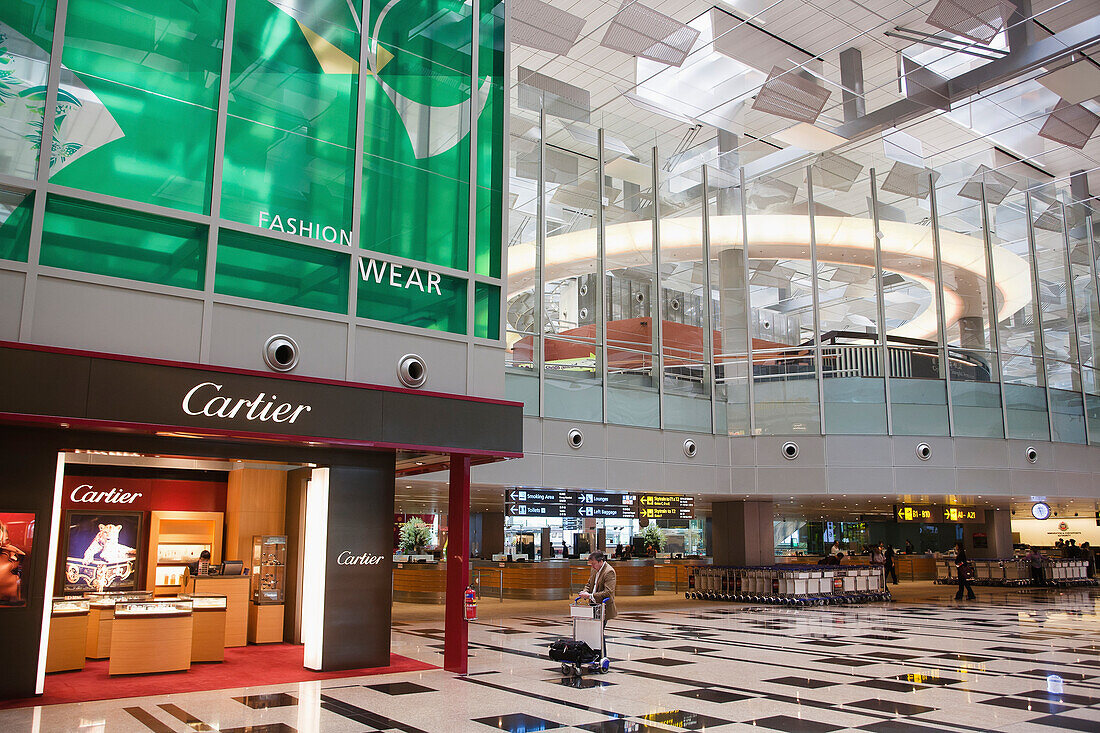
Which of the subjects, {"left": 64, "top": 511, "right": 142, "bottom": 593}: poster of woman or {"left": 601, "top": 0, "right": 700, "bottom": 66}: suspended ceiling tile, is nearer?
{"left": 64, "top": 511, "right": 142, "bottom": 593}: poster of woman

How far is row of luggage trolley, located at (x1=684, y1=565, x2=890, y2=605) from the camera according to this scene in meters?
19.1

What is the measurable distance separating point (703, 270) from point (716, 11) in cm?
682

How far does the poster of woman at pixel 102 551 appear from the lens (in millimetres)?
11430

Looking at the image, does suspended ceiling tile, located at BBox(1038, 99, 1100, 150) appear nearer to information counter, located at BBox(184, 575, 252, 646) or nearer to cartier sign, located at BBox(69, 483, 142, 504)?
information counter, located at BBox(184, 575, 252, 646)

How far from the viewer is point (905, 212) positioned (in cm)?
2192

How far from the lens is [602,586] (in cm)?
1016

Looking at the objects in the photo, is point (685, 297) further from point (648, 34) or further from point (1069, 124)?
point (1069, 124)

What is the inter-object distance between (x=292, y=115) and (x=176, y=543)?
6768 mm

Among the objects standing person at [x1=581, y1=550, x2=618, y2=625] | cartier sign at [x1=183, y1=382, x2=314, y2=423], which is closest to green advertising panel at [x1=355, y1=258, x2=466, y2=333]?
cartier sign at [x1=183, y1=382, x2=314, y2=423]

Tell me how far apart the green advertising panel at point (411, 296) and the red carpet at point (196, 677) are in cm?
410

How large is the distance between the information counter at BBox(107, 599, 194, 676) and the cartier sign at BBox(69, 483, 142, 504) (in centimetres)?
294

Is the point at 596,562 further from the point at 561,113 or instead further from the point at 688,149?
the point at 688,149

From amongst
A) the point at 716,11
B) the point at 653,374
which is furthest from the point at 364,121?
the point at 653,374

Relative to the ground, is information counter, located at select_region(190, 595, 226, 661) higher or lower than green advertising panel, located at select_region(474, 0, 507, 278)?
lower
